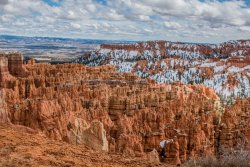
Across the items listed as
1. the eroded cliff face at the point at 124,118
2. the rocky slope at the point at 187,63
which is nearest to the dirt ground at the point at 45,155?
the eroded cliff face at the point at 124,118

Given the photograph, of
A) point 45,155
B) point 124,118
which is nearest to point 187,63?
point 124,118

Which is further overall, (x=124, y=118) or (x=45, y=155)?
(x=124, y=118)

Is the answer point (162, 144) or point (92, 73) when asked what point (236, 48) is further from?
point (162, 144)

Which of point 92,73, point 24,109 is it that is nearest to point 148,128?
point 24,109

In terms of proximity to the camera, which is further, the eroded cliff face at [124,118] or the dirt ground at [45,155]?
the eroded cliff face at [124,118]

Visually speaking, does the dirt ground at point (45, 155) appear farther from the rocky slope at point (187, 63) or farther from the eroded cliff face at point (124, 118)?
the rocky slope at point (187, 63)

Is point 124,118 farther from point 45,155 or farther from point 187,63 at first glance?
point 187,63
